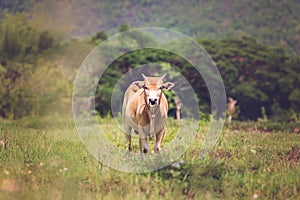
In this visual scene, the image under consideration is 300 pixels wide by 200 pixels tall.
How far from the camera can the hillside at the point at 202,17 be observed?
70.6 meters

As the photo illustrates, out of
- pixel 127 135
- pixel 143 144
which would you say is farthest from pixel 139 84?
pixel 127 135

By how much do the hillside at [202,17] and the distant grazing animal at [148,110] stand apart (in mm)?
55501

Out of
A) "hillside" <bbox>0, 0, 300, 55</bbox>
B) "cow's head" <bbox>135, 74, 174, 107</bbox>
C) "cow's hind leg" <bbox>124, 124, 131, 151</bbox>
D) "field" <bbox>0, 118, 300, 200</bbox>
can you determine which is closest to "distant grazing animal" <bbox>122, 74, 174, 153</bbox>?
"cow's head" <bbox>135, 74, 174, 107</bbox>

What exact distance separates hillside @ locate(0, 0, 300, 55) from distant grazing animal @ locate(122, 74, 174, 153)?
182ft

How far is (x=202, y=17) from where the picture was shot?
78188 mm

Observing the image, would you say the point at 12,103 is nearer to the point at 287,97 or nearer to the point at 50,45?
the point at 50,45

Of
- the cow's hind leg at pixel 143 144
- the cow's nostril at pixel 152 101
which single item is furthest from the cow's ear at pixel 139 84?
the cow's hind leg at pixel 143 144

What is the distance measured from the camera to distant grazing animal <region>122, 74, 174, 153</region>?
9074 millimetres

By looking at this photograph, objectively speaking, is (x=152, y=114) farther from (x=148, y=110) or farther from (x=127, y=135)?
(x=127, y=135)

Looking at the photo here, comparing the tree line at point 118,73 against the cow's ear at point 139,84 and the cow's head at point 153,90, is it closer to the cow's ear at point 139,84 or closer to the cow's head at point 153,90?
the cow's ear at point 139,84

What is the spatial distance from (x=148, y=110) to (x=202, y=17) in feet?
230

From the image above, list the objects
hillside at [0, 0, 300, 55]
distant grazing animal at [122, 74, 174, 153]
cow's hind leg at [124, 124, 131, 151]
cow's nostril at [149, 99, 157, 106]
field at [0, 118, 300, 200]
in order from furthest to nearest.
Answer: hillside at [0, 0, 300, 55] < cow's hind leg at [124, 124, 131, 151] < distant grazing animal at [122, 74, 174, 153] < cow's nostril at [149, 99, 157, 106] < field at [0, 118, 300, 200]

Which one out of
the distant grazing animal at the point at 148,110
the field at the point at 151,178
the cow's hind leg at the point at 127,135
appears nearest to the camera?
the field at the point at 151,178

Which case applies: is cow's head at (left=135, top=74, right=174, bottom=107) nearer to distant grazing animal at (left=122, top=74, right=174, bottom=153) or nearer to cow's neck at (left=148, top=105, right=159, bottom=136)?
distant grazing animal at (left=122, top=74, right=174, bottom=153)
